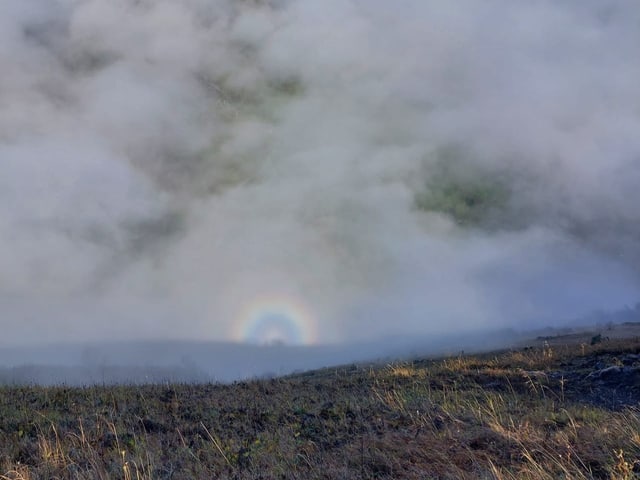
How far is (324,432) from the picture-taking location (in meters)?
9.42

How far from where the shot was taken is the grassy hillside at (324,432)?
6.86 meters

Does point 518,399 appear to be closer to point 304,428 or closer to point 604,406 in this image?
point 604,406

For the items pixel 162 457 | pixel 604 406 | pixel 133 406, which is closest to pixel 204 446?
pixel 162 457

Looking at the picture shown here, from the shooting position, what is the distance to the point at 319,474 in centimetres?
673

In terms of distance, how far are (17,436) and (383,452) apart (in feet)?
20.4

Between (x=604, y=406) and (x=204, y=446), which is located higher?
(x=204, y=446)

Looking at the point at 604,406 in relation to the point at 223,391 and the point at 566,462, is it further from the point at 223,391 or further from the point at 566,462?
the point at 223,391

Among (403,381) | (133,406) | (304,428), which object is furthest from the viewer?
(403,381)

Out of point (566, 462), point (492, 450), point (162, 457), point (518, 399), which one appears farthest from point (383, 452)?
point (518, 399)

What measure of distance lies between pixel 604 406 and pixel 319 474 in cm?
915

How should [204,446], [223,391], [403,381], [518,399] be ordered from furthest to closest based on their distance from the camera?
1. [403,381]
2. [223,391]
3. [518,399]
4. [204,446]

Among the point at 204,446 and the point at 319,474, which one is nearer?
the point at 319,474

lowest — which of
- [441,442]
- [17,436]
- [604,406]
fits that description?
A: [604,406]

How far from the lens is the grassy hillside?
22.5ft
